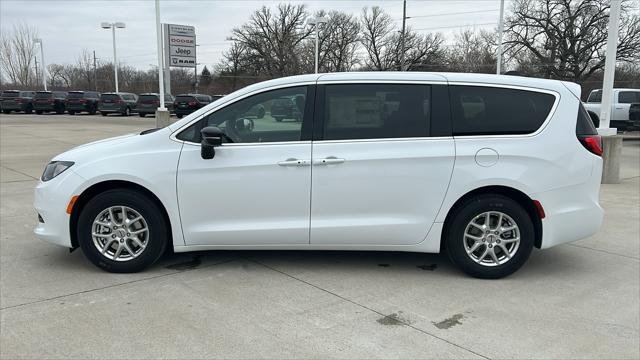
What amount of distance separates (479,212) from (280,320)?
198cm

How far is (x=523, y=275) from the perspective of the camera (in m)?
4.69

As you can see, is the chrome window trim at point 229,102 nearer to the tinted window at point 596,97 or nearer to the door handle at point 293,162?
the door handle at point 293,162

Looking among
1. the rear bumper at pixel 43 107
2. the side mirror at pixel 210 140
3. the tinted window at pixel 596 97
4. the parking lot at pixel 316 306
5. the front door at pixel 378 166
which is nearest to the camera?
the parking lot at pixel 316 306

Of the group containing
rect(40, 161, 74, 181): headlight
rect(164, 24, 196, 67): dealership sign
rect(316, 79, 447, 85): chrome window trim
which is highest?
rect(164, 24, 196, 67): dealership sign

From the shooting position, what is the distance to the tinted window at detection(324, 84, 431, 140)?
443 cm

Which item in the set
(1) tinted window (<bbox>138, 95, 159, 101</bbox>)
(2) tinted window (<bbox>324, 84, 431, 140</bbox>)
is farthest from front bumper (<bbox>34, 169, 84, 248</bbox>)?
(1) tinted window (<bbox>138, 95, 159, 101</bbox>)

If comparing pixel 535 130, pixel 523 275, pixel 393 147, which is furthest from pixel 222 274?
pixel 535 130

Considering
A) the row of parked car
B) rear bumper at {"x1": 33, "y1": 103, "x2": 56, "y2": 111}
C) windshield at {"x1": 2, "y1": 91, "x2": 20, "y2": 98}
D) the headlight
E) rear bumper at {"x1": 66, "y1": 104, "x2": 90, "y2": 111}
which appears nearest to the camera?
the headlight

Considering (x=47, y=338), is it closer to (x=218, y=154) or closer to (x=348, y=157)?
(x=218, y=154)

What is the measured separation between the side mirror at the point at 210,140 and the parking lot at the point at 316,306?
3.59 feet

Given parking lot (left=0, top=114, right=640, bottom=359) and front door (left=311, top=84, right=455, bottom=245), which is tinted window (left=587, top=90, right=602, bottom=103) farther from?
front door (left=311, top=84, right=455, bottom=245)

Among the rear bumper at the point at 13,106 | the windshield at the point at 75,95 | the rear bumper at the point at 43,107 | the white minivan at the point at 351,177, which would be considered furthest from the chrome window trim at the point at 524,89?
the rear bumper at the point at 13,106

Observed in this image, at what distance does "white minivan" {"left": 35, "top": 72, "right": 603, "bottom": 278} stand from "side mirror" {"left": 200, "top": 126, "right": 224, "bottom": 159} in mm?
15

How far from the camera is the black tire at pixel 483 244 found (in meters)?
4.41
